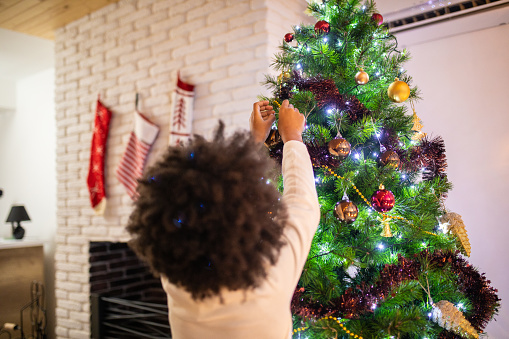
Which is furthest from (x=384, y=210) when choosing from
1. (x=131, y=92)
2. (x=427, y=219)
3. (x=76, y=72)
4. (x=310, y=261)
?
(x=76, y=72)

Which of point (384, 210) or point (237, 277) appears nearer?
point (237, 277)

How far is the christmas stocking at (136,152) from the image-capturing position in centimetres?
239

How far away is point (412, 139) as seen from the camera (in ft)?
4.18

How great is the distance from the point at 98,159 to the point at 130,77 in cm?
69

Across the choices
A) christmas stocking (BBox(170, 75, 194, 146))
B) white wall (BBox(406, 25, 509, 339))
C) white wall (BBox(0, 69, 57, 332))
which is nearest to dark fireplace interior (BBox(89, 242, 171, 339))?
christmas stocking (BBox(170, 75, 194, 146))

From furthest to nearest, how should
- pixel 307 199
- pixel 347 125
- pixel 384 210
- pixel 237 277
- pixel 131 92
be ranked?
pixel 131 92 < pixel 347 125 < pixel 384 210 < pixel 307 199 < pixel 237 277

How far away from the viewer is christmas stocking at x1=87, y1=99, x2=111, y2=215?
267 cm

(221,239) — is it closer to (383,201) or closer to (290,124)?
(290,124)

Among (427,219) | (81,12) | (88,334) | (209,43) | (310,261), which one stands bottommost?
(88,334)

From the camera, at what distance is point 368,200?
3.91ft

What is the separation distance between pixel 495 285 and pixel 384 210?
1888 mm

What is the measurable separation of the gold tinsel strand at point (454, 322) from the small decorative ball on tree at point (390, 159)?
1.53 ft

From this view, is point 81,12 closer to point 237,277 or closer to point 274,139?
point 274,139

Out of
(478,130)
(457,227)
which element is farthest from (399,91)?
(478,130)
